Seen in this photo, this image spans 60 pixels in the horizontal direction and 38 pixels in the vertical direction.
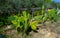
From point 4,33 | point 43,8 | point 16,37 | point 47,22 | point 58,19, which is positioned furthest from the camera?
point 43,8

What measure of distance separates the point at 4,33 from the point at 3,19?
41.4 inches

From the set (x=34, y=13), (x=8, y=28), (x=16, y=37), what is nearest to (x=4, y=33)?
(x=8, y=28)

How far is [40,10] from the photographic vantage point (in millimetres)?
8242

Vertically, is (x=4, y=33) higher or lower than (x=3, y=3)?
lower

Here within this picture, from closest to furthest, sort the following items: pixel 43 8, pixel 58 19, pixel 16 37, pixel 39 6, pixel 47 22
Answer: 1. pixel 16 37
2. pixel 47 22
3. pixel 58 19
4. pixel 43 8
5. pixel 39 6

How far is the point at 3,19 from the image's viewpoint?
7422mm

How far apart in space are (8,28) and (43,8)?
6.97ft

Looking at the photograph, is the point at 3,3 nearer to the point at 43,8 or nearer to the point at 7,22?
the point at 7,22

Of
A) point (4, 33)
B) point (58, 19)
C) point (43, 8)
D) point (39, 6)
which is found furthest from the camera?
point (39, 6)

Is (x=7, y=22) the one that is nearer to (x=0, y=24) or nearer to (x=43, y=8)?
(x=0, y=24)

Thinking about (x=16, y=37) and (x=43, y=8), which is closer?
(x=16, y=37)

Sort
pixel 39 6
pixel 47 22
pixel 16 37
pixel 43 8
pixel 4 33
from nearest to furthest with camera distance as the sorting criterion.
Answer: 1. pixel 16 37
2. pixel 4 33
3. pixel 47 22
4. pixel 43 8
5. pixel 39 6

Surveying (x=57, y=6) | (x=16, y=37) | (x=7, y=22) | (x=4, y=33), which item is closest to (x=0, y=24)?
(x=7, y=22)

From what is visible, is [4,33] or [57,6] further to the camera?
[57,6]
